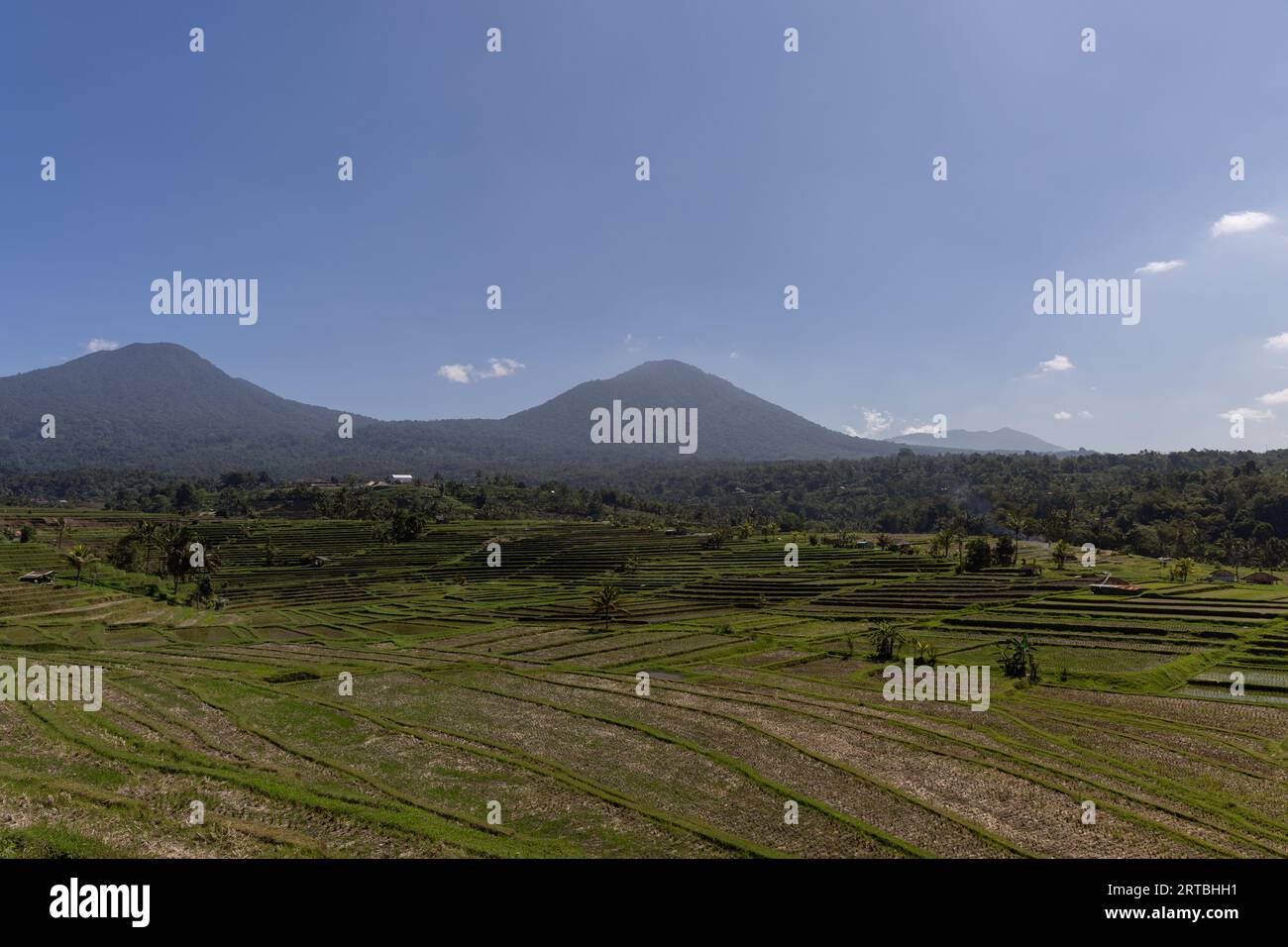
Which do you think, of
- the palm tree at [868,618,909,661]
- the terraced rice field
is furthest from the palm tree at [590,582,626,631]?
the palm tree at [868,618,909,661]

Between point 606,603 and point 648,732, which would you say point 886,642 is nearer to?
point 606,603

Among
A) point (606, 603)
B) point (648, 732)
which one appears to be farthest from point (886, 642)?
point (648, 732)

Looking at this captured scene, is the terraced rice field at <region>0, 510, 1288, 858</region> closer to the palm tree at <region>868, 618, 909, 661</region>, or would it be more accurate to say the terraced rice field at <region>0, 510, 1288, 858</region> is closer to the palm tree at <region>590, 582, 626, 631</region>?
the palm tree at <region>590, 582, 626, 631</region>

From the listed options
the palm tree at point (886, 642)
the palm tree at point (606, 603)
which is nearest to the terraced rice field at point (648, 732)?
the palm tree at point (606, 603)

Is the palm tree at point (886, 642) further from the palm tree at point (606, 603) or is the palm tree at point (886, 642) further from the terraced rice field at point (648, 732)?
the palm tree at point (606, 603)
